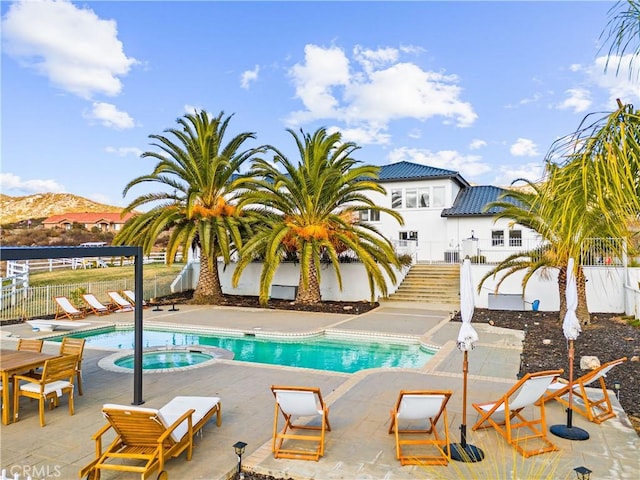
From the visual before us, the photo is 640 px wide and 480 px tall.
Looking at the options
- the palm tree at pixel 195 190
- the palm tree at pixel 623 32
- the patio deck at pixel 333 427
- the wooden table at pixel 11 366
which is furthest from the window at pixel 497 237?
the wooden table at pixel 11 366

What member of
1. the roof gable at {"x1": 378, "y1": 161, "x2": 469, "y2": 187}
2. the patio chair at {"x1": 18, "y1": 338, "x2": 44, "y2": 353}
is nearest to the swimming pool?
the patio chair at {"x1": 18, "y1": 338, "x2": 44, "y2": 353}

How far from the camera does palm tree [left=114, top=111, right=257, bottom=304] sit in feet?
63.0

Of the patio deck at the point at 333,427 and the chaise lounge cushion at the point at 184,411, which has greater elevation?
the chaise lounge cushion at the point at 184,411

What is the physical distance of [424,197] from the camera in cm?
2958

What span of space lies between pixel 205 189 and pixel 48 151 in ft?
21.2

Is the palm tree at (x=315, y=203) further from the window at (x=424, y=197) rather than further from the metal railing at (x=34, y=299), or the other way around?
the window at (x=424, y=197)

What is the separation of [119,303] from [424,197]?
65.7 ft

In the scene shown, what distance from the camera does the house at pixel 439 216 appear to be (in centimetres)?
2756

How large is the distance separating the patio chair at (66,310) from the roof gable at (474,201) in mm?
Answer: 21498

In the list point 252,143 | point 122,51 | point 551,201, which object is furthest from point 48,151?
point 551,201

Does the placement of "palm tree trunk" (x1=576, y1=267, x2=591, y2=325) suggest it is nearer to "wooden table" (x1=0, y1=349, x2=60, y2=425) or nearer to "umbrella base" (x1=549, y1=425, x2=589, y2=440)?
"umbrella base" (x1=549, y1=425, x2=589, y2=440)

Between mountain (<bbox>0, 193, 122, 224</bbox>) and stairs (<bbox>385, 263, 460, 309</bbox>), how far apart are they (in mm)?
83206

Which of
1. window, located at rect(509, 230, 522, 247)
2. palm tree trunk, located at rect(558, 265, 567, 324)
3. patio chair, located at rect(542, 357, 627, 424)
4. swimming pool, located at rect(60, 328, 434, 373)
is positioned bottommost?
swimming pool, located at rect(60, 328, 434, 373)

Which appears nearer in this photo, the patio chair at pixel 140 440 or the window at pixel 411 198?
the patio chair at pixel 140 440
